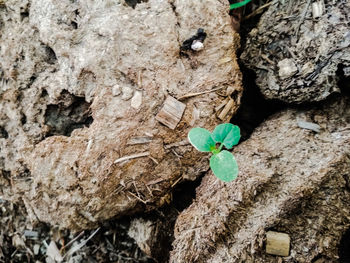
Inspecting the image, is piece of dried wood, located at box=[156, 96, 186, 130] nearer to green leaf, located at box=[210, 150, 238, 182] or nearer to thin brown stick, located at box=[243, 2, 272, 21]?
green leaf, located at box=[210, 150, 238, 182]

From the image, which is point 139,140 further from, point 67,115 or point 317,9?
point 317,9

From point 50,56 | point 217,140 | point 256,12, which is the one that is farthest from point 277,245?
point 50,56

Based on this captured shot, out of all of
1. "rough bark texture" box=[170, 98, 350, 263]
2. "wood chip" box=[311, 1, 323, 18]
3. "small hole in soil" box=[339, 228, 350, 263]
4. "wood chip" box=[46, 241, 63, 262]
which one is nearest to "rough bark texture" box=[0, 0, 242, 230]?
"rough bark texture" box=[170, 98, 350, 263]

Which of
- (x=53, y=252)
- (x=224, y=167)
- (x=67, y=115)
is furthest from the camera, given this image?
(x=53, y=252)

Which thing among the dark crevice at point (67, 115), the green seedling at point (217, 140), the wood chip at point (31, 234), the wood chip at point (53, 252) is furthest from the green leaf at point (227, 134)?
the wood chip at point (31, 234)

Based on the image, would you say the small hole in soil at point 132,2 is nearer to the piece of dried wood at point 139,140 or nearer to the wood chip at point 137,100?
the wood chip at point 137,100

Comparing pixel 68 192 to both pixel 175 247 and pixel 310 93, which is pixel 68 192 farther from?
pixel 310 93
